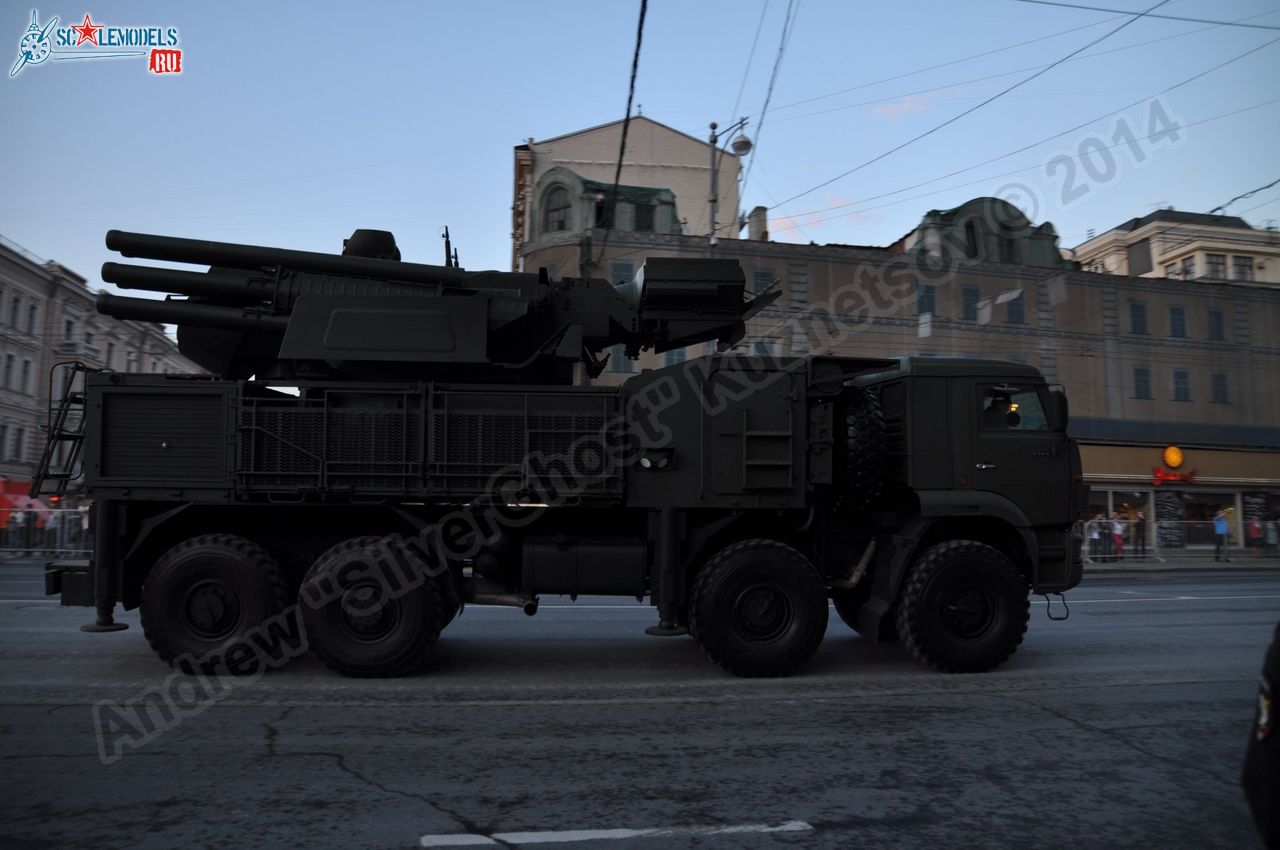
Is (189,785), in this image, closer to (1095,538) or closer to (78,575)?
(78,575)

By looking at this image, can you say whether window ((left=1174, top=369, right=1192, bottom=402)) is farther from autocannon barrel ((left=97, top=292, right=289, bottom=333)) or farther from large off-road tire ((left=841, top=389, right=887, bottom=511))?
autocannon barrel ((left=97, top=292, right=289, bottom=333))

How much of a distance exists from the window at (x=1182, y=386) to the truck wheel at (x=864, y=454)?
33680mm

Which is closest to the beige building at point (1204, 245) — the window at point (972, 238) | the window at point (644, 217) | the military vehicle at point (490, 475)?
the window at point (972, 238)

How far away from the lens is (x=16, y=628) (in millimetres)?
9547

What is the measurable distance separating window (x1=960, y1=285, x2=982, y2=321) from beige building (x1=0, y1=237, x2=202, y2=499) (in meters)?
33.5

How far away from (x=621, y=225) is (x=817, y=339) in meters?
8.97

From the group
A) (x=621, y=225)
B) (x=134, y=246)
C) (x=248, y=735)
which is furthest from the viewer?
(x=621, y=225)

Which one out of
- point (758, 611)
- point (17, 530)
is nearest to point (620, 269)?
point (17, 530)

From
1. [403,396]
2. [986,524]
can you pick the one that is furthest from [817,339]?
[403,396]

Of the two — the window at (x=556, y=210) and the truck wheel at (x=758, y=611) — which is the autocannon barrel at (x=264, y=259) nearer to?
the truck wheel at (x=758, y=611)

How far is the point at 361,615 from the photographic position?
734 centimetres

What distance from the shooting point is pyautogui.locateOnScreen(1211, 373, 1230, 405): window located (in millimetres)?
35291

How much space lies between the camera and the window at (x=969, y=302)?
32.1 metres

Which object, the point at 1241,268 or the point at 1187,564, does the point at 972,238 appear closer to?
the point at 1187,564
